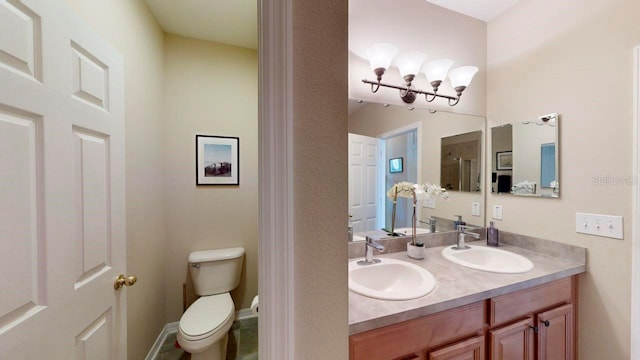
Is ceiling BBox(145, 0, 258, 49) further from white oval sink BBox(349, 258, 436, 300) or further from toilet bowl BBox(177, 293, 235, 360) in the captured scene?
toilet bowl BBox(177, 293, 235, 360)

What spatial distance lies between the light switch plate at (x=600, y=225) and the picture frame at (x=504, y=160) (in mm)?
468

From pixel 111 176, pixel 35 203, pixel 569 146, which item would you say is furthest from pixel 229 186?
pixel 569 146

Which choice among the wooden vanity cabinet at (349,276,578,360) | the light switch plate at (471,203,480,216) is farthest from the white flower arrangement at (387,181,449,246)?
the wooden vanity cabinet at (349,276,578,360)

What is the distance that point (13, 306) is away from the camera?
2.02ft

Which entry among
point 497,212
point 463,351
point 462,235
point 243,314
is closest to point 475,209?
point 497,212

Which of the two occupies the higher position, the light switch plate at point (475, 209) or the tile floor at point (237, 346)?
the light switch plate at point (475, 209)

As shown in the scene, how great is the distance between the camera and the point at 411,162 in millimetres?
1568

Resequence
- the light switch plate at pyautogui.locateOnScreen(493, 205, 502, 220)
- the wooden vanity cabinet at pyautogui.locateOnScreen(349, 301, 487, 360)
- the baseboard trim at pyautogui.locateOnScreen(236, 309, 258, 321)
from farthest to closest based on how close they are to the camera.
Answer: the baseboard trim at pyautogui.locateOnScreen(236, 309, 258, 321)
the light switch plate at pyautogui.locateOnScreen(493, 205, 502, 220)
the wooden vanity cabinet at pyautogui.locateOnScreen(349, 301, 487, 360)

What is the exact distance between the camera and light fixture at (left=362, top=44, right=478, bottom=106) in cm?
133

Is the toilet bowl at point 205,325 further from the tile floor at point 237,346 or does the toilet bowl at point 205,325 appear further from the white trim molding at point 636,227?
the white trim molding at point 636,227

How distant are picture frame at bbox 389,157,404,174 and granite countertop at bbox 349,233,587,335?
0.54m

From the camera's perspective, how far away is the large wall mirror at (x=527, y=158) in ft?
4.57

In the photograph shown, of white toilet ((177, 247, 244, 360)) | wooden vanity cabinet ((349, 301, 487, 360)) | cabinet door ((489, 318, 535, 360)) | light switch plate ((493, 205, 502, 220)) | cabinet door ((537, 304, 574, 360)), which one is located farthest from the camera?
light switch plate ((493, 205, 502, 220))

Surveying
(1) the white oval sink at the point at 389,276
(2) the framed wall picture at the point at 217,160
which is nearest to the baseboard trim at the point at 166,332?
(2) the framed wall picture at the point at 217,160
